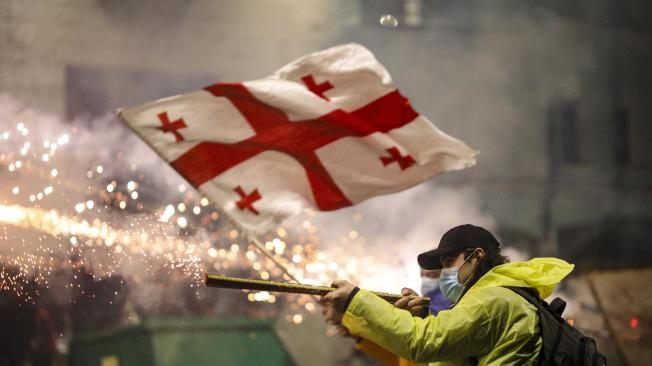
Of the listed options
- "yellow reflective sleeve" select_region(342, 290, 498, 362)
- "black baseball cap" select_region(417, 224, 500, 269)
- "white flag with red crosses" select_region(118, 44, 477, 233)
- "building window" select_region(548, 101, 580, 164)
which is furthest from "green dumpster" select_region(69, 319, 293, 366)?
"building window" select_region(548, 101, 580, 164)

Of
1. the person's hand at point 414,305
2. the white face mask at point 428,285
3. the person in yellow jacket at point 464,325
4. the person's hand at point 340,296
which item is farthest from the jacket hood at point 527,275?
the white face mask at point 428,285

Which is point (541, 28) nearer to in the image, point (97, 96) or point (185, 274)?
point (97, 96)

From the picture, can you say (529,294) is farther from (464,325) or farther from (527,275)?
(464,325)

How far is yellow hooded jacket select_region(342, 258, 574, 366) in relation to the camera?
291 centimetres

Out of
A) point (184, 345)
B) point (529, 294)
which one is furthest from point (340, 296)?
point (184, 345)

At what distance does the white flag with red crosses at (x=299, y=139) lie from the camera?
153 inches

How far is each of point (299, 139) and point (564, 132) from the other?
24.4 feet

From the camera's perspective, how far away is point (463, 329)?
2.91 meters

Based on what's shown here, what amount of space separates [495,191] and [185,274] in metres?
5.22

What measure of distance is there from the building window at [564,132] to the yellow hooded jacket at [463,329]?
26.5 ft

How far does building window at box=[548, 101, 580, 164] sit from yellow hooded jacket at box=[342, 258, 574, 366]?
808cm

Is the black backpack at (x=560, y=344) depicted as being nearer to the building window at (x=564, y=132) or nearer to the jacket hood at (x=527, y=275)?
the jacket hood at (x=527, y=275)

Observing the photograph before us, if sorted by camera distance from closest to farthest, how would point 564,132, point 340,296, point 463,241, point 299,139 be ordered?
point 340,296 < point 463,241 < point 299,139 < point 564,132

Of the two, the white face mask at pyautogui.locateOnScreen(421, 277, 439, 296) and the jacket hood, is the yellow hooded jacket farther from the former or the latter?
the white face mask at pyautogui.locateOnScreen(421, 277, 439, 296)
